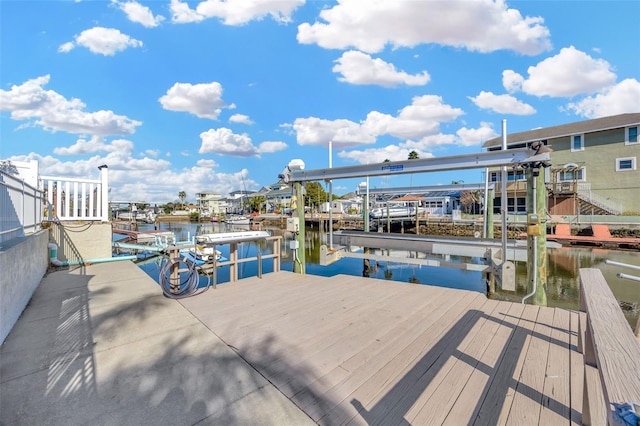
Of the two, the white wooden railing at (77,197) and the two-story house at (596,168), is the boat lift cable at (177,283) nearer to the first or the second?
the white wooden railing at (77,197)

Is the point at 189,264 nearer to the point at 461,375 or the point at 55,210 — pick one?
the point at 461,375

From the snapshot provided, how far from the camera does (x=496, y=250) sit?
16.3 ft

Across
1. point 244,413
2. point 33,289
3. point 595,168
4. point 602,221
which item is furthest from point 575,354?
point 595,168

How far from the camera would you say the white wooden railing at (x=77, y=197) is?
6.91m

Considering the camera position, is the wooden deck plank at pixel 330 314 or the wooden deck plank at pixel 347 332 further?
the wooden deck plank at pixel 330 314

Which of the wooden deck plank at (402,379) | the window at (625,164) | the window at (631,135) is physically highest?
the window at (631,135)

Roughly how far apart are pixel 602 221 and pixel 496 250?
65.5ft

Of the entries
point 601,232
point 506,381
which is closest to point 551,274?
point 601,232

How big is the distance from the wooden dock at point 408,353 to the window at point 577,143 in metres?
24.3

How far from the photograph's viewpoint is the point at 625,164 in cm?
Result: 1944

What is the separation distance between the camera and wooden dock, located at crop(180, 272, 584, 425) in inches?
78.7

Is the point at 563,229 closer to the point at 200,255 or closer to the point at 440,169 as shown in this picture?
the point at 440,169

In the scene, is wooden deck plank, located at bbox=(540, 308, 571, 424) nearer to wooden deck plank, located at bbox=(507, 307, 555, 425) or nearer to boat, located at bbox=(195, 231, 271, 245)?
wooden deck plank, located at bbox=(507, 307, 555, 425)

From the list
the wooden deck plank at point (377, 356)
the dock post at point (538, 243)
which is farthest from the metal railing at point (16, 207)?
the dock post at point (538, 243)
